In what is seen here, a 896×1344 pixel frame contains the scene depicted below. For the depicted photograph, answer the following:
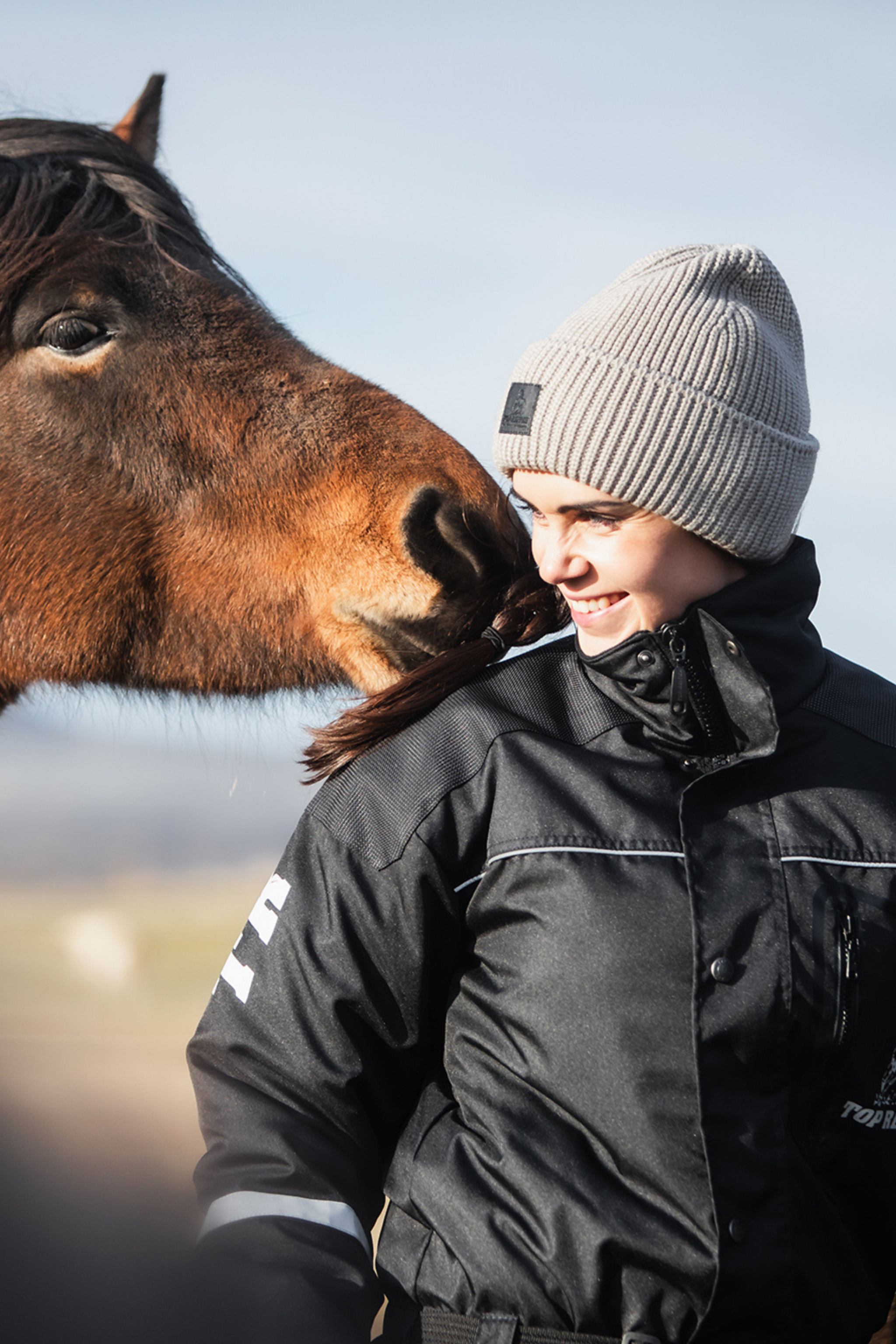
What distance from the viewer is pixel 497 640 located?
185 centimetres

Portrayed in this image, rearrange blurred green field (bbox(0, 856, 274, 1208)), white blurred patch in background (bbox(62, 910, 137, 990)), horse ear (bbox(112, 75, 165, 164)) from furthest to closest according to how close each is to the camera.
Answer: white blurred patch in background (bbox(62, 910, 137, 990)) → horse ear (bbox(112, 75, 165, 164)) → blurred green field (bbox(0, 856, 274, 1208))

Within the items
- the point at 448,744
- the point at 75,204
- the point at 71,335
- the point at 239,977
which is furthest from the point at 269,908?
the point at 75,204

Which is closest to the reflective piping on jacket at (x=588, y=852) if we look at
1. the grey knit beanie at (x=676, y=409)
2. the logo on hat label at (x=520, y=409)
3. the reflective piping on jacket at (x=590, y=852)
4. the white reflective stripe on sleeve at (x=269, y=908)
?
the reflective piping on jacket at (x=590, y=852)

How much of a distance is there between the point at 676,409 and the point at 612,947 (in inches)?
32.1

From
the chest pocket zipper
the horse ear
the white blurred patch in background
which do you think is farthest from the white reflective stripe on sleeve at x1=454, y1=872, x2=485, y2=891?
the white blurred patch in background

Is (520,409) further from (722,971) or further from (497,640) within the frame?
(722,971)

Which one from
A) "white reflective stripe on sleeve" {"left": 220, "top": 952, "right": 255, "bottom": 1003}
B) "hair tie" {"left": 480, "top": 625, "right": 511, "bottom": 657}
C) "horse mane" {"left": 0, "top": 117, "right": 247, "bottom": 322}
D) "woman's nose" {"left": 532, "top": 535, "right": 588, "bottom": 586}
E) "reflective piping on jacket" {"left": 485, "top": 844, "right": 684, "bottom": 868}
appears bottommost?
"white reflective stripe on sleeve" {"left": 220, "top": 952, "right": 255, "bottom": 1003}

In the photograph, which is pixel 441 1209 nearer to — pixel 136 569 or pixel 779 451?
pixel 779 451

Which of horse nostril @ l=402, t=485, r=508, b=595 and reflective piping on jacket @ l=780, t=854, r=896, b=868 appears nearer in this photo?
reflective piping on jacket @ l=780, t=854, r=896, b=868

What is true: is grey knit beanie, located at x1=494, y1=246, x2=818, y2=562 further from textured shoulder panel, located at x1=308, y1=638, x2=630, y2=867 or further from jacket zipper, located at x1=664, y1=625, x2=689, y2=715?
textured shoulder panel, located at x1=308, y1=638, x2=630, y2=867

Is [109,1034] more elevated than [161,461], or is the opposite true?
[161,461]

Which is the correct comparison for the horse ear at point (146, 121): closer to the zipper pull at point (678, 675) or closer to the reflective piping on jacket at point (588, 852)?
the zipper pull at point (678, 675)

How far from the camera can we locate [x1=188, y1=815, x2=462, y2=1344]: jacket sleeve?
1.43 metres

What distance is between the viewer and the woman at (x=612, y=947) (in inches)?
55.2
